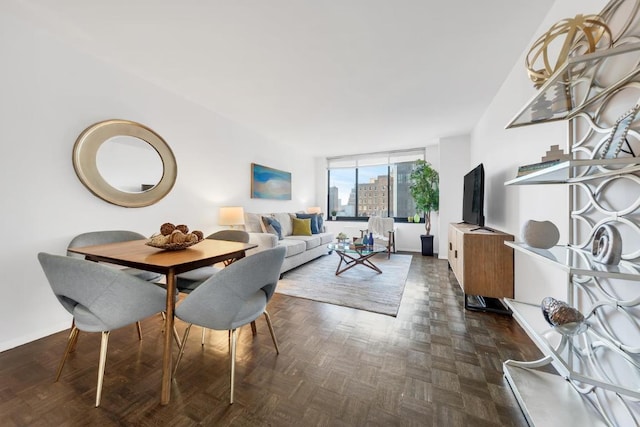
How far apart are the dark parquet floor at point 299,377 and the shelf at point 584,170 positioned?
1.22 meters

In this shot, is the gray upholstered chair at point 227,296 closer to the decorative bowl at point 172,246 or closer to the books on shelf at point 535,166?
the decorative bowl at point 172,246

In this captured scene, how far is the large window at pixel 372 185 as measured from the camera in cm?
575

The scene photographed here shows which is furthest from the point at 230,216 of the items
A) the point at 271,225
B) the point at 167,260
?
the point at 167,260

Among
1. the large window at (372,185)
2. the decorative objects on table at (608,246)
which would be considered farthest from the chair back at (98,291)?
the large window at (372,185)

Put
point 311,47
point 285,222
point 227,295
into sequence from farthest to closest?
point 285,222
point 311,47
point 227,295

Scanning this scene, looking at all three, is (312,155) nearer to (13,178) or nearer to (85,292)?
(13,178)

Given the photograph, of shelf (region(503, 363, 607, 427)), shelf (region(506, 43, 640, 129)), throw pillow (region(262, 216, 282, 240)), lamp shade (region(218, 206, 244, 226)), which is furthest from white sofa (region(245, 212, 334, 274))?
shelf (region(506, 43, 640, 129))

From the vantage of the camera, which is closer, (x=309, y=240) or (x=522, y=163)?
(x=522, y=163)

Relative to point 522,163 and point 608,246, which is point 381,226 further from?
point 608,246

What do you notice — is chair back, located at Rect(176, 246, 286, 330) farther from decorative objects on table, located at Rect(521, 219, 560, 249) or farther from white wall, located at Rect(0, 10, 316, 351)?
white wall, located at Rect(0, 10, 316, 351)

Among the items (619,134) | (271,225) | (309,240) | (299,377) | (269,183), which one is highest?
(269,183)

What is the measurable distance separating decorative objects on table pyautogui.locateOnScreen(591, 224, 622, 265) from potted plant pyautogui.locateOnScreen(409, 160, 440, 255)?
409 cm

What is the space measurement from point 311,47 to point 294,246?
8.72ft

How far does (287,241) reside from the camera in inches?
157
